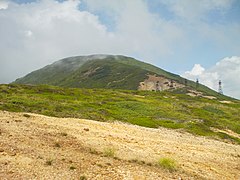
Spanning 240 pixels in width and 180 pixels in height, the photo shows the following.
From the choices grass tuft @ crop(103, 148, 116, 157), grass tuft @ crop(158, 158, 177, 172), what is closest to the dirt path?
grass tuft @ crop(103, 148, 116, 157)

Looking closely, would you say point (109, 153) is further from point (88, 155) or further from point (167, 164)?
point (167, 164)

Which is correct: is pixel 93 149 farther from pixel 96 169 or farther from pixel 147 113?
pixel 147 113

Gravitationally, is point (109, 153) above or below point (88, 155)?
above

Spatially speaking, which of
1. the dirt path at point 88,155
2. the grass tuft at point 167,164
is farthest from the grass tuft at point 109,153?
the grass tuft at point 167,164

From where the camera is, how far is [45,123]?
36.4 meters

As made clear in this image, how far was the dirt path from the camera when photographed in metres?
22.0

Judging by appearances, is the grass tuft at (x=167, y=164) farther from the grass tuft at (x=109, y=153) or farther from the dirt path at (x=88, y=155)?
the grass tuft at (x=109, y=153)

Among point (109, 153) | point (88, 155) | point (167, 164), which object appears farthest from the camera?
point (109, 153)

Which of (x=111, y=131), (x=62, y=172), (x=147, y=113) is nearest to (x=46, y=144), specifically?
(x=62, y=172)

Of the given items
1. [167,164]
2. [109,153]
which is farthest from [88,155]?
[167,164]

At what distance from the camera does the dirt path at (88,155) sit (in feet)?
72.1

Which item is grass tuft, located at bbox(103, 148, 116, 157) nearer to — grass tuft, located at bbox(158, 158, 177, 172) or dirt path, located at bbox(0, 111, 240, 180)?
dirt path, located at bbox(0, 111, 240, 180)

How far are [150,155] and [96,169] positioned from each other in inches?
324

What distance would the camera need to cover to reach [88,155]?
86.2ft
